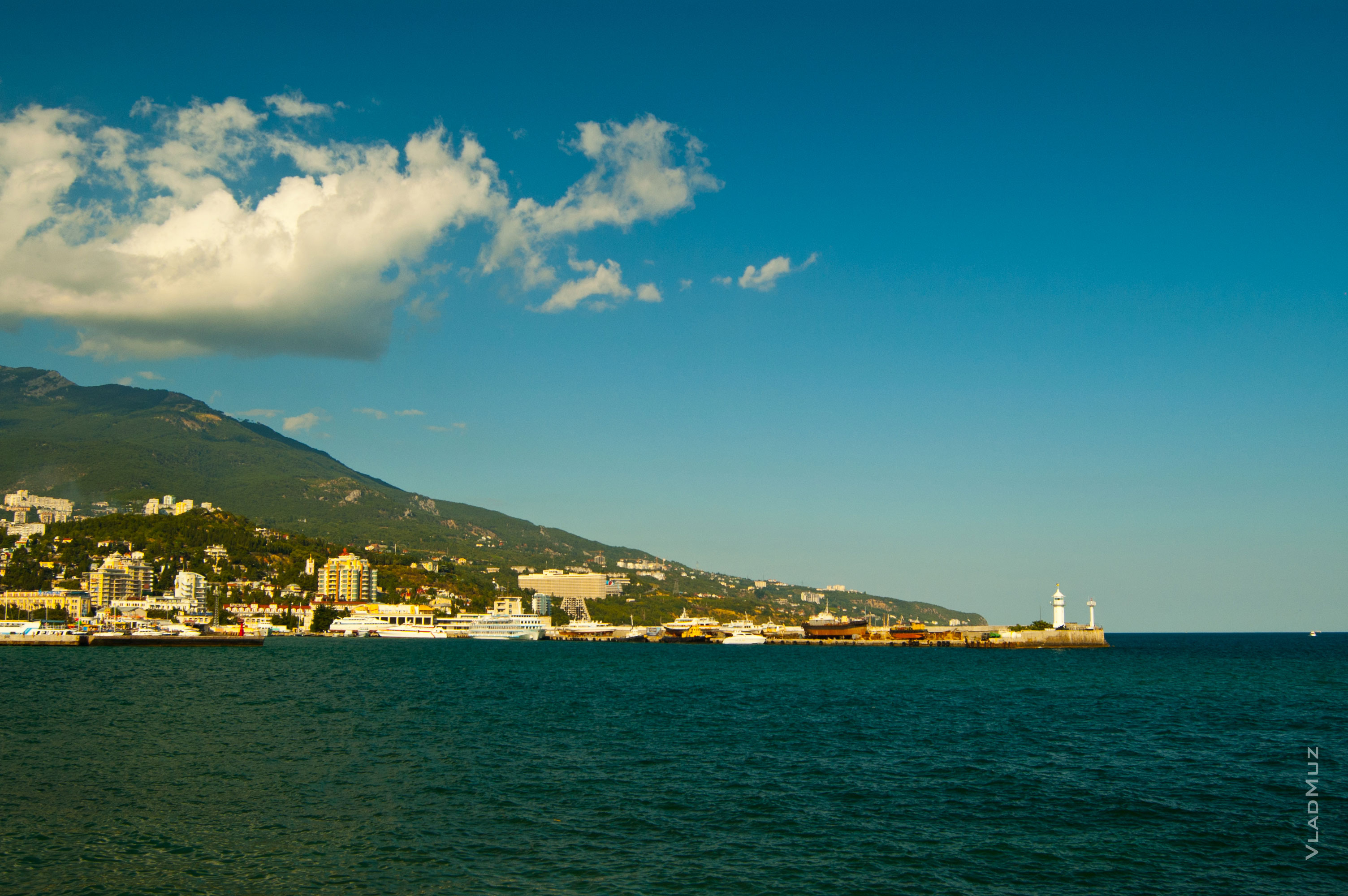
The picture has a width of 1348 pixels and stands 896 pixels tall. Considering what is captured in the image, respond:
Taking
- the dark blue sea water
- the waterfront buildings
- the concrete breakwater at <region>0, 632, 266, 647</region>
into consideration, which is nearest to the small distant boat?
the concrete breakwater at <region>0, 632, 266, 647</region>

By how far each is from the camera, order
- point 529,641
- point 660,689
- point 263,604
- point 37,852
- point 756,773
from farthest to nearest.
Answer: point 263,604 → point 529,641 → point 660,689 → point 756,773 → point 37,852

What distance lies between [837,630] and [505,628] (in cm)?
6997

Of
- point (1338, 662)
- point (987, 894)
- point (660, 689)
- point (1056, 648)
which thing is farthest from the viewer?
point (1056, 648)

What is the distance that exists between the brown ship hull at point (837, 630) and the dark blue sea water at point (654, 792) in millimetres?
120432

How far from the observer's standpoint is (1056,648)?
147875 millimetres

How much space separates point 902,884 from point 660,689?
41.9 m

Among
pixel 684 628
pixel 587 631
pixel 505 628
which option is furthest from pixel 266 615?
pixel 684 628

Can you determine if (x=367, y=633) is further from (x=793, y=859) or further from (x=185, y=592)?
(x=793, y=859)

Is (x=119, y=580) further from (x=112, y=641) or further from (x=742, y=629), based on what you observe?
(x=742, y=629)

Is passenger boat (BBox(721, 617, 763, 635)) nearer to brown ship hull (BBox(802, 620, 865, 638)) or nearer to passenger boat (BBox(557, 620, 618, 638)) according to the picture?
brown ship hull (BBox(802, 620, 865, 638))

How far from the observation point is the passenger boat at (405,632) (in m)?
174

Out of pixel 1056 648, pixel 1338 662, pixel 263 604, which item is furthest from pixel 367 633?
pixel 1338 662

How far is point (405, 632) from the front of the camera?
6900 inches

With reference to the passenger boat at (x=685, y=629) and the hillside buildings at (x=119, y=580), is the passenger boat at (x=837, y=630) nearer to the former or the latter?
the passenger boat at (x=685, y=629)
